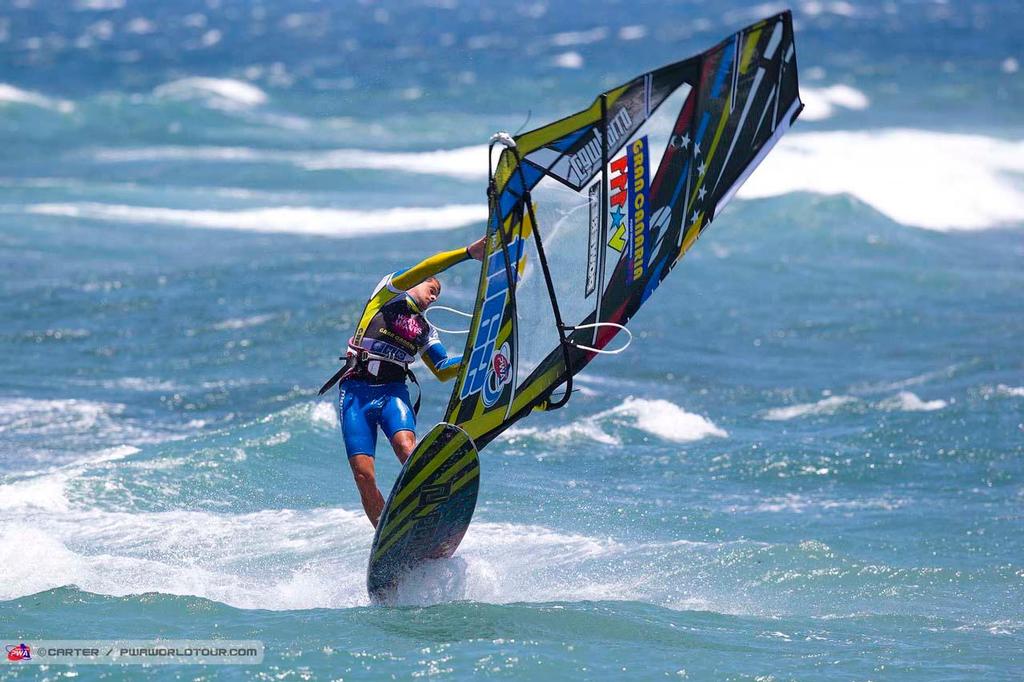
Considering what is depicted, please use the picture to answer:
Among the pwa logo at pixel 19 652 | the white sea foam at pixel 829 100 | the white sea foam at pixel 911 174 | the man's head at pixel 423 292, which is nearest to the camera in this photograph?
the pwa logo at pixel 19 652

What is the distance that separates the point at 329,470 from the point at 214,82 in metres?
34.8

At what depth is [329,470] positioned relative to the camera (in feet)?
33.2

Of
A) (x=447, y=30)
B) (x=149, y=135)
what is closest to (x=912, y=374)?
(x=149, y=135)

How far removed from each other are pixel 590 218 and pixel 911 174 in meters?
23.5

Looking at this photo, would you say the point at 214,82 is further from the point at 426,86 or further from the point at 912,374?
the point at 912,374

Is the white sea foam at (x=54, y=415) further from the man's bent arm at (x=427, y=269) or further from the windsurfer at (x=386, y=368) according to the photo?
the man's bent arm at (x=427, y=269)

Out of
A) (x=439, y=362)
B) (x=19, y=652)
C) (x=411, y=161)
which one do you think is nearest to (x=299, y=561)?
(x=439, y=362)

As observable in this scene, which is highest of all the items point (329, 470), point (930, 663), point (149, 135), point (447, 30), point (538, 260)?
point (447, 30)

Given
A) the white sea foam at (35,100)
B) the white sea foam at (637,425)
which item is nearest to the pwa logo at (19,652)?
the white sea foam at (637,425)

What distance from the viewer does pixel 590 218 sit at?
6914mm

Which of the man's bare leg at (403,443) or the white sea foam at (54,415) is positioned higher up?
the white sea foam at (54,415)

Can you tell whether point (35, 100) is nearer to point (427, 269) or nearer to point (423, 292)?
point (423, 292)

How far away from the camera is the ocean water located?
690 cm

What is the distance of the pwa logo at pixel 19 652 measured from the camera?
617 cm
